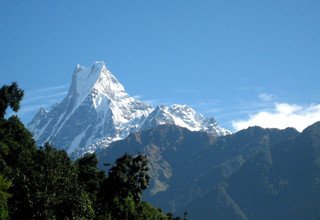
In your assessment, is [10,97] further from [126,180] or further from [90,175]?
[126,180]

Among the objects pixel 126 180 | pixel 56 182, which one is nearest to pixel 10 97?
pixel 126 180

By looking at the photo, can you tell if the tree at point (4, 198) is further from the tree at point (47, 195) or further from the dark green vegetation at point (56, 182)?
the tree at point (47, 195)

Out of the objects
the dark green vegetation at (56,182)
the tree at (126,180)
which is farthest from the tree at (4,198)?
the tree at (126,180)

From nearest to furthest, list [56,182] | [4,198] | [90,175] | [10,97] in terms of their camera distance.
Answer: [4,198] → [56,182] → [90,175] → [10,97]

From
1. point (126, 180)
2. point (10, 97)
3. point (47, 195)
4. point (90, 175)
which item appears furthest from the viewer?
point (10, 97)

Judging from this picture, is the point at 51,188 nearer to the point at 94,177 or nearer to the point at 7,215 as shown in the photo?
the point at 7,215

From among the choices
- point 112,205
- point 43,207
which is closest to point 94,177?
point 112,205

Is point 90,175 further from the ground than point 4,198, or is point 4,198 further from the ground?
point 90,175

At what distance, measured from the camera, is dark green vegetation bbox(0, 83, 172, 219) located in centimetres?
8000

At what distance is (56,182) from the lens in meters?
81.2

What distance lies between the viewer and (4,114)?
14675 cm

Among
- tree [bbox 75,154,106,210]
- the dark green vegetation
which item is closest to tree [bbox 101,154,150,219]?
the dark green vegetation

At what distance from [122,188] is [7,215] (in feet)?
138

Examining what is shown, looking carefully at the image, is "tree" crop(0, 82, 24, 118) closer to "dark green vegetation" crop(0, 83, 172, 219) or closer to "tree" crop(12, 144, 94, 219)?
"dark green vegetation" crop(0, 83, 172, 219)
